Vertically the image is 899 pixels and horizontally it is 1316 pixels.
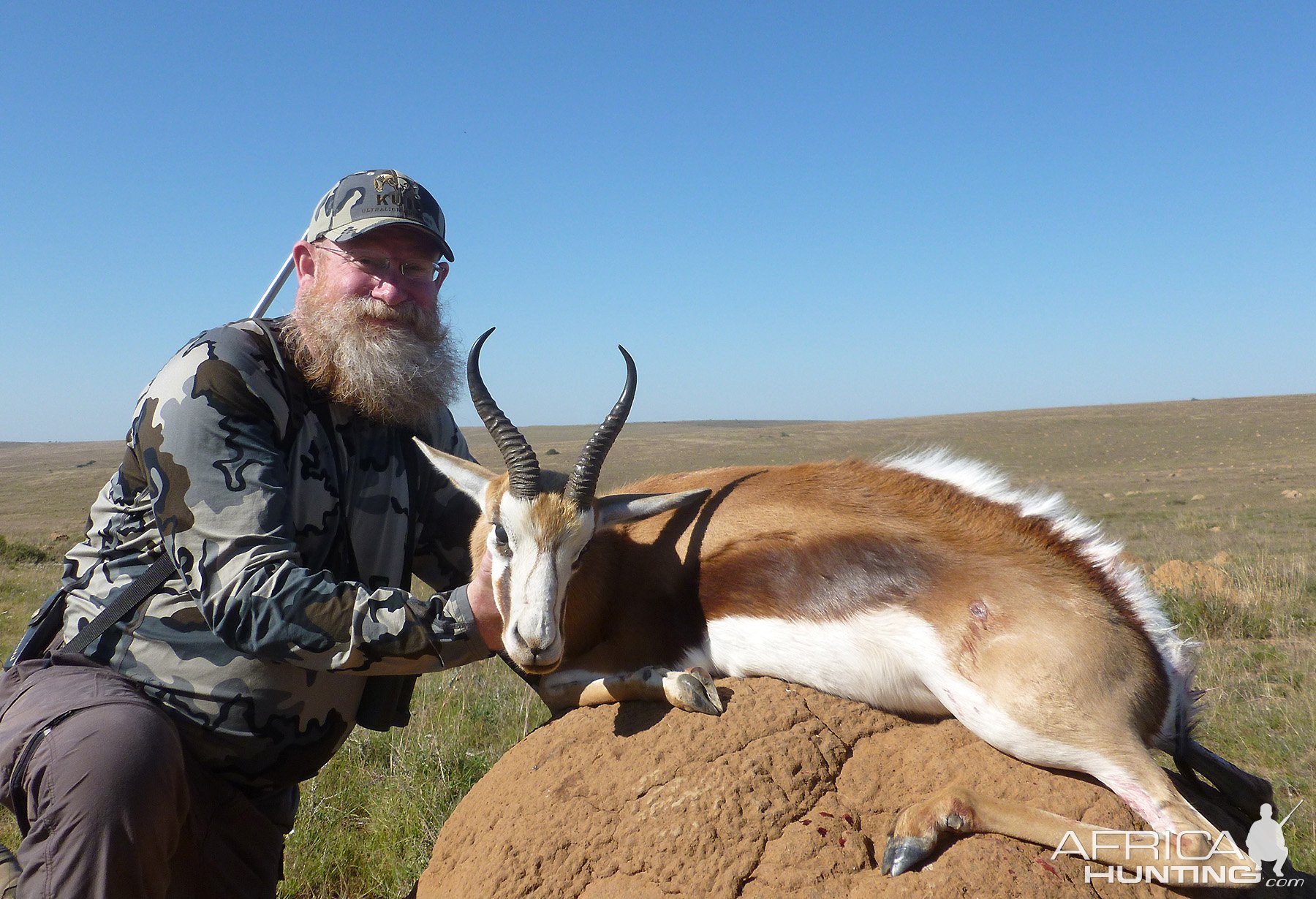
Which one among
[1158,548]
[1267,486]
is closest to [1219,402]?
[1267,486]

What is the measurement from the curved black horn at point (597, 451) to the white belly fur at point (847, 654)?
2.79ft

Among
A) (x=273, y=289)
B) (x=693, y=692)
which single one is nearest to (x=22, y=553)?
(x=273, y=289)

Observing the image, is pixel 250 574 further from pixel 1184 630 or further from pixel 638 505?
pixel 1184 630

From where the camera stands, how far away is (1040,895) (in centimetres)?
278

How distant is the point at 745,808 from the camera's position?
10.5 feet

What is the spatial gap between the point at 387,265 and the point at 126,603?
2.05 meters

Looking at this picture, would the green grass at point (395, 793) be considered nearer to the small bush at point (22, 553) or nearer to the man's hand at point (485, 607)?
the man's hand at point (485, 607)

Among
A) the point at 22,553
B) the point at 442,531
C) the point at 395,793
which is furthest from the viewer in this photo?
the point at 22,553

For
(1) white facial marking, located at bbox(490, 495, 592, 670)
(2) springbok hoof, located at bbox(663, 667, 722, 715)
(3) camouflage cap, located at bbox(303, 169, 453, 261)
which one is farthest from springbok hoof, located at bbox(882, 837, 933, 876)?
(3) camouflage cap, located at bbox(303, 169, 453, 261)

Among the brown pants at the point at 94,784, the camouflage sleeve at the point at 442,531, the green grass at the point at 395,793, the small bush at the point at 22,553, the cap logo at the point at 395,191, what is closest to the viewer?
the brown pants at the point at 94,784

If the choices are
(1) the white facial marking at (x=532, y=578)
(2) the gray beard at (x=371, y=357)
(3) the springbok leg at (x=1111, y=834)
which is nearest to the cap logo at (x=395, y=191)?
(2) the gray beard at (x=371, y=357)

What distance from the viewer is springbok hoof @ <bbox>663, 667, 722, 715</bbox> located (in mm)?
3545

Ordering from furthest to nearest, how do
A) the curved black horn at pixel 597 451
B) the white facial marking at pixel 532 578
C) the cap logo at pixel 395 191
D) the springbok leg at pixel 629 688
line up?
the cap logo at pixel 395 191
the curved black horn at pixel 597 451
the springbok leg at pixel 629 688
the white facial marking at pixel 532 578

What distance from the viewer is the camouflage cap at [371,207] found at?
442 centimetres
